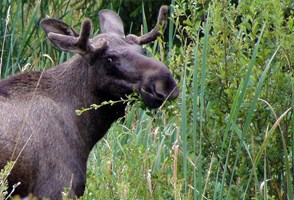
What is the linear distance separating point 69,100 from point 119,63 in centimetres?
51

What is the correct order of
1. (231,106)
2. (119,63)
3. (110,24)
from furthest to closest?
(110,24) < (119,63) < (231,106)

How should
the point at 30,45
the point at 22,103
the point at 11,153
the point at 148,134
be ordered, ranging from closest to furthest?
the point at 11,153, the point at 22,103, the point at 148,134, the point at 30,45

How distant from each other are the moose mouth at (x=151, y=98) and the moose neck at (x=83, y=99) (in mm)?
520

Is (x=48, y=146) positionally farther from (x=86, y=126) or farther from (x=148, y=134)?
(x=148, y=134)

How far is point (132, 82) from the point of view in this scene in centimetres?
694

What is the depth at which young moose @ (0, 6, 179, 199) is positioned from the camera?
258 inches

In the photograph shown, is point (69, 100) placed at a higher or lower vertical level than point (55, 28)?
lower

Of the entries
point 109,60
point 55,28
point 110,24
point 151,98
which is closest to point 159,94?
point 151,98

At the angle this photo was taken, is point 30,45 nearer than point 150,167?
No

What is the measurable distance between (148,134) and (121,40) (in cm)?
94

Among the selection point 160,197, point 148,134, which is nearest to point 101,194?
point 160,197

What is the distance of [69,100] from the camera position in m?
7.25

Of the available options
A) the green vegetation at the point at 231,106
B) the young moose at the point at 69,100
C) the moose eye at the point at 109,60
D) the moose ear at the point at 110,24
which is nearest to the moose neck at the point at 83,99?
the young moose at the point at 69,100

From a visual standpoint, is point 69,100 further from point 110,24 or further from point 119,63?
point 110,24
